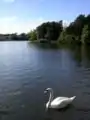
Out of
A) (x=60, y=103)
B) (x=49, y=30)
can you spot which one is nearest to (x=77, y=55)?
(x=60, y=103)

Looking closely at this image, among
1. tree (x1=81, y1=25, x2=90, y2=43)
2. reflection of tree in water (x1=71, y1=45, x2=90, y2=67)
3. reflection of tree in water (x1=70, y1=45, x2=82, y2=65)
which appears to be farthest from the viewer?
tree (x1=81, y1=25, x2=90, y2=43)

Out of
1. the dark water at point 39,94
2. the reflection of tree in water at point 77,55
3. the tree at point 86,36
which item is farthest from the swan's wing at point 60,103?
the tree at point 86,36

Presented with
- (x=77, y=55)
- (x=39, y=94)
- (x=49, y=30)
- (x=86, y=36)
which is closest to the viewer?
(x=39, y=94)

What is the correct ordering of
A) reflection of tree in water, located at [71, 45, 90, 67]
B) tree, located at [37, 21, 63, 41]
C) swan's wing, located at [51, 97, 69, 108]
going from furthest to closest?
tree, located at [37, 21, 63, 41] → reflection of tree in water, located at [71, 45, 90, 67] → swan's wing, located at [51, 97, 69, 108]

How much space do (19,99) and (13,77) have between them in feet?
29.0

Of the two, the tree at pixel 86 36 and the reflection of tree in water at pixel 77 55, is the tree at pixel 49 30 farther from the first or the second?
the reflection of tree in water at pixel 77 55

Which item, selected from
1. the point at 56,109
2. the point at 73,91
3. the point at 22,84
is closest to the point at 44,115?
the point at 56,109

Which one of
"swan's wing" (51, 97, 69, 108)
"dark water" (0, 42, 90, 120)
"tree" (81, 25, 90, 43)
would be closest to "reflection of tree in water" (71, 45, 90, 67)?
"dark water" (0, 42, 90, 120)

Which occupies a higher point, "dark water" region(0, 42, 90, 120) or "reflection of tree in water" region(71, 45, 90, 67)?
"dark water" region(0, 42, 90, 120)

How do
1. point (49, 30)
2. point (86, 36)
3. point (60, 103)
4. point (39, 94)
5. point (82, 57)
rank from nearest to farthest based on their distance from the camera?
point (60, 103) < point (39, 94) < point (82, 57) < point (86, 36) < point (49, 30)

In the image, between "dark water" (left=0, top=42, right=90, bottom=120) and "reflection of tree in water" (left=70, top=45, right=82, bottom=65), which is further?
"reflection of tree in water" (left=70, top=45, right=82, bottom=65)

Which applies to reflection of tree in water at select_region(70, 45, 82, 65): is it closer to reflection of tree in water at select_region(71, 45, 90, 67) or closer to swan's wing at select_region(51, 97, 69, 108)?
reflection of tree in water at select_region(71, 45, 90, 67)

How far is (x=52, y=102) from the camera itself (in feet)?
56.1

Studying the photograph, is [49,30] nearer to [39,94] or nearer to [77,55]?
[77,55]
